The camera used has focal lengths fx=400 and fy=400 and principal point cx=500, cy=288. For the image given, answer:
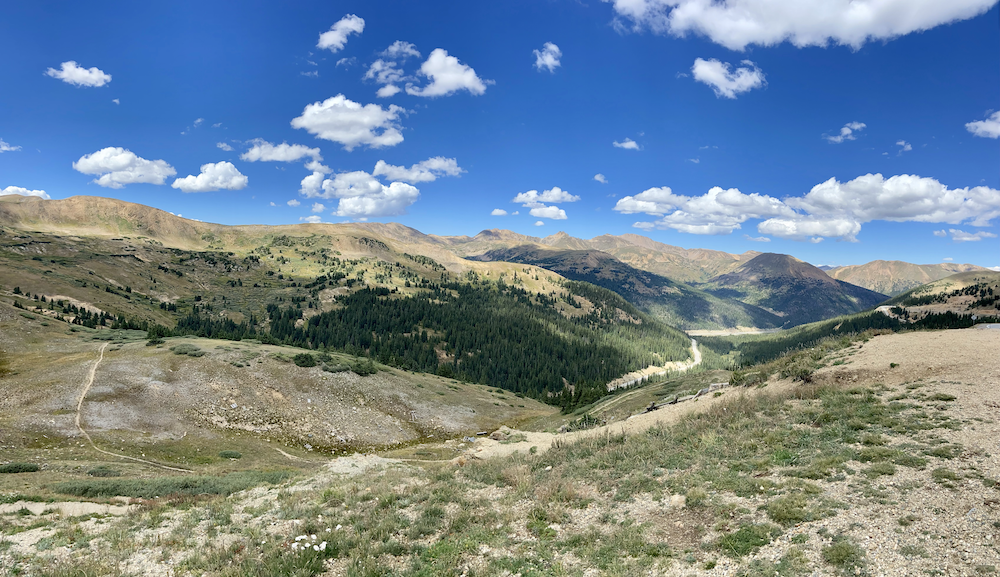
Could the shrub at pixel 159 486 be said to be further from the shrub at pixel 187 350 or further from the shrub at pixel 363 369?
the shrub at pixel 363 369

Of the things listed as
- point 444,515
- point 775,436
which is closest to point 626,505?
point 444,515

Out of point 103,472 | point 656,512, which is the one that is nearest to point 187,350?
point 103,472

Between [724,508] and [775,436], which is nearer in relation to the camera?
[724,508]

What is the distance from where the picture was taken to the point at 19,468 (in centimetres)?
2666

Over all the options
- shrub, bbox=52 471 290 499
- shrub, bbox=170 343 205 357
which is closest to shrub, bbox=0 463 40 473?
shrub, bbox=52 471 290 499

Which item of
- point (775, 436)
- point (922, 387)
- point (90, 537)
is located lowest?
point (90, 537)

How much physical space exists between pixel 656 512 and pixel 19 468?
131ft

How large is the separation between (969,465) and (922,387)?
1117cm

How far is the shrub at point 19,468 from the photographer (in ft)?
85.7

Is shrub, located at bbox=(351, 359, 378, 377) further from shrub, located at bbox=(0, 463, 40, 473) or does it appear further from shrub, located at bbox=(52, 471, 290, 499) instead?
shrub, located at bbox=(52, 471, 290, 499)

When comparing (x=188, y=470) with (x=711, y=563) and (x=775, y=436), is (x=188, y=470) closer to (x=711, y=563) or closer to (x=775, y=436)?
(x=711, y=563)

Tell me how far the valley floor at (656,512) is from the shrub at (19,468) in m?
13.8

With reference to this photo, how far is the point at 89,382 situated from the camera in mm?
43625

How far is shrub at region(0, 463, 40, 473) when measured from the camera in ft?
85.7
